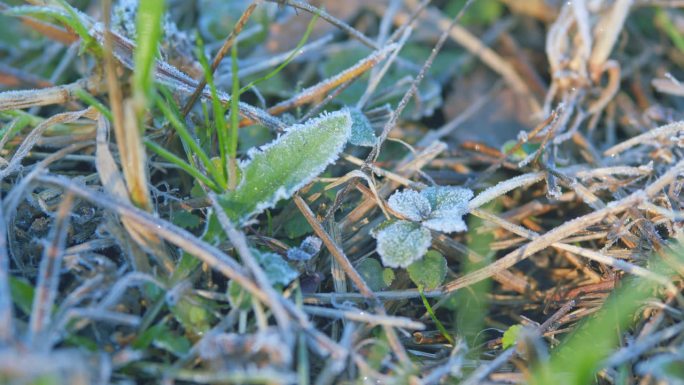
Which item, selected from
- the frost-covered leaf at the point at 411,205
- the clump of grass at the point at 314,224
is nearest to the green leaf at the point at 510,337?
the clump of grass at the point at 314,224

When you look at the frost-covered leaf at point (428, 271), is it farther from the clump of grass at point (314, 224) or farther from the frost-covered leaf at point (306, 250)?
the frost-covered leaf at point (306, 250)

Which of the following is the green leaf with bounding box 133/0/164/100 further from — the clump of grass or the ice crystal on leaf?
the ice crystal on leaf

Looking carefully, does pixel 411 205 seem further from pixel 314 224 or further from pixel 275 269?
pixel 275 269

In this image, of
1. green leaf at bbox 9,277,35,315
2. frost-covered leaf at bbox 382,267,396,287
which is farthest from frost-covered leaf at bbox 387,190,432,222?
green leaf at bbox 9,277,35,315

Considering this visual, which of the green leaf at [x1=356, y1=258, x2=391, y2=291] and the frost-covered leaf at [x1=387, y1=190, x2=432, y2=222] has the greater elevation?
the frost-covered leaf at [x1=387, y1=190, x2=432, y2=222]

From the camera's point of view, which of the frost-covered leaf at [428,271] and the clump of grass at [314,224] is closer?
the clump of grass at [314,224]

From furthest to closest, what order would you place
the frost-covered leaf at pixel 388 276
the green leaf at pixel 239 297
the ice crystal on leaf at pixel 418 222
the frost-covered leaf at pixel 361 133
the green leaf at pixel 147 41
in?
the frost-covered leaf at pixel 361 133 → the frost-covered leaf at pixel 388 276 → the ice crystal on leaf at pixel 418 222 → the green leaf at pixel 239 297 → the green leaf at pixel 147 41

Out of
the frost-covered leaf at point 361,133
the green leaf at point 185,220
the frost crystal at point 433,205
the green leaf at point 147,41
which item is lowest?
the frost crystal at point 433,205
